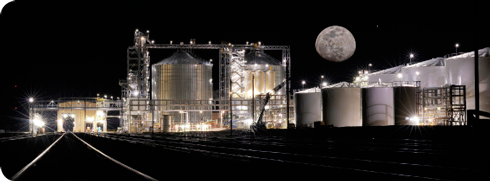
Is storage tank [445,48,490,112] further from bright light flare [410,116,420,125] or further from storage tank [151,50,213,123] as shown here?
storage tank [151,50,213,123]

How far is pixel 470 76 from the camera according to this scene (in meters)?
56.0

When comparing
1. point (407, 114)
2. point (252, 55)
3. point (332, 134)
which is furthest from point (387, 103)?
Result: point (252, 55)

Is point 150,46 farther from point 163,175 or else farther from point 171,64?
Result: point 163,175

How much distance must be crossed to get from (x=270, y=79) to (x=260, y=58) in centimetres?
627

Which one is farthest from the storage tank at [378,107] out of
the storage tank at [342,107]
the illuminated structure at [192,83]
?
the illuminated structure at [192,83]

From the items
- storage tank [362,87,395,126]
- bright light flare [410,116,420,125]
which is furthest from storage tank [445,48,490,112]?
storage tank [362,87,395,126]

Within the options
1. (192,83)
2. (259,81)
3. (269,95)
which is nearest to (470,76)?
(269,95)

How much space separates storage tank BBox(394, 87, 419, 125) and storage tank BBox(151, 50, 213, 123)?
161 feet

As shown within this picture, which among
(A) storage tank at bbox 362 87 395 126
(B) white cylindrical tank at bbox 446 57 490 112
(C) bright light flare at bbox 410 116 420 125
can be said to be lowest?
(C) bright light flare at bbox 410 116 420 125

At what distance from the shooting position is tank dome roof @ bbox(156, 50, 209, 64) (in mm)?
100562

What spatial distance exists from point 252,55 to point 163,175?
3866 inches

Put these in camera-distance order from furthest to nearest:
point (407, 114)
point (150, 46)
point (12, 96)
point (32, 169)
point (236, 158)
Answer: point (12, 96), point (150, 46), point (407, 114), point (236, 158), point (32, 169)

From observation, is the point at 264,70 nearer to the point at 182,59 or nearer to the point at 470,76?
the point at 182,59

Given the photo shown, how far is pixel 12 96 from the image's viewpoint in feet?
458
